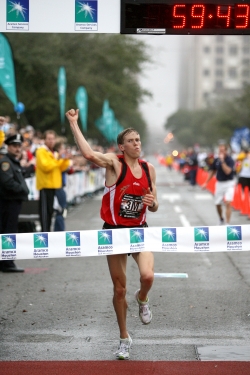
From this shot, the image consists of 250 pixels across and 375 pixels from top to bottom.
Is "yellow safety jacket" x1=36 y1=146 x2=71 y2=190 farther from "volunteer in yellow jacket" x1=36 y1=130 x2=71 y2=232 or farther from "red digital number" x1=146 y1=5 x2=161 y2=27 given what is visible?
"red digital number" x1=146 y1=5 x2=161 y2=27

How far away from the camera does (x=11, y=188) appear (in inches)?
431

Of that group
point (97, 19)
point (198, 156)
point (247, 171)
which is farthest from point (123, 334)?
point (198, 156)

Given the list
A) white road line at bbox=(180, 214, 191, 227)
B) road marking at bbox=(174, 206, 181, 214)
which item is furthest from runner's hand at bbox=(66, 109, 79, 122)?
road marking at bbox=(174, 206, 181, 214)

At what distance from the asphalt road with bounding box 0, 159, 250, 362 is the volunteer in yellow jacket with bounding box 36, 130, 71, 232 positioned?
945mm

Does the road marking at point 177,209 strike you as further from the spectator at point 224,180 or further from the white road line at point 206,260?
the white road line at point 206,260

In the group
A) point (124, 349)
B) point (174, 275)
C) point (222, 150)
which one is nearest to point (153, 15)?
point (124, 349)

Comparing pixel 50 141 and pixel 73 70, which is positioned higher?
pixel 50 141

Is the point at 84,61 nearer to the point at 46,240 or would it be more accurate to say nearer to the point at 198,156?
the point at 198,156

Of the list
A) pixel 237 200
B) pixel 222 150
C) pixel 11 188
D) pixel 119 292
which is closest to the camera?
pixel 119 292

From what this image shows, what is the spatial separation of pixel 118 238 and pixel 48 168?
6728 mm

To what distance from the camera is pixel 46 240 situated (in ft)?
23.2

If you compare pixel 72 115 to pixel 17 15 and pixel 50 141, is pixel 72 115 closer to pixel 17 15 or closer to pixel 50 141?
pixel 17 15

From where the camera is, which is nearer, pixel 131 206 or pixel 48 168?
pixel 131 206

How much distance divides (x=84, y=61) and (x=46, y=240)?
33.2 metres
